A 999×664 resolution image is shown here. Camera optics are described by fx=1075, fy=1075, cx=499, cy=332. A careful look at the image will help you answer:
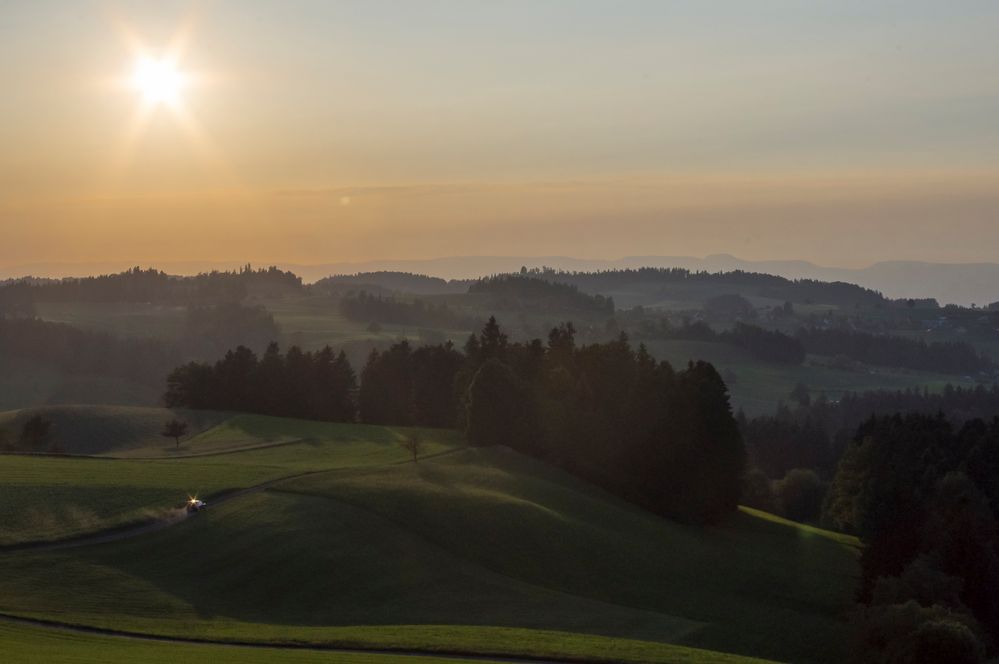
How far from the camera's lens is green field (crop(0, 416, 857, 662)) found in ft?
141

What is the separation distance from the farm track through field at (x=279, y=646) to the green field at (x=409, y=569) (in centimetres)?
41

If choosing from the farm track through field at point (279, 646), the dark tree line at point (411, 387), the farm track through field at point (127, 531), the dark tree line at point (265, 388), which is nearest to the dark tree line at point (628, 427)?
the dark tree line at point (411, 387)

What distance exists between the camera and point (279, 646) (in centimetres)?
3916

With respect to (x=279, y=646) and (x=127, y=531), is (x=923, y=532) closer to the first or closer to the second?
(x=279, y=646)

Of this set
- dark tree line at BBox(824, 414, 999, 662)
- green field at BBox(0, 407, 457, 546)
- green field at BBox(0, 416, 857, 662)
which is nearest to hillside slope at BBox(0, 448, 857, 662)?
green field at BBox(0, 416, 857, 662)

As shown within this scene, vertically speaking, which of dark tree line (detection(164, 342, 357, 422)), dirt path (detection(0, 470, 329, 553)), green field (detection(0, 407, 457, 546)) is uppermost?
dark tree line (detection(164, 342, 357, 422))

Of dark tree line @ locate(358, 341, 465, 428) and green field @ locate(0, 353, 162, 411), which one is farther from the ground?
dark tree line @ locate(358, 341, 465, 428)

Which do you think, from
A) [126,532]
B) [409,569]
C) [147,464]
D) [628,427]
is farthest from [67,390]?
[409,569]

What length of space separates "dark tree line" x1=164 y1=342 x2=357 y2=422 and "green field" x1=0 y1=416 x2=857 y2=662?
3663 cm

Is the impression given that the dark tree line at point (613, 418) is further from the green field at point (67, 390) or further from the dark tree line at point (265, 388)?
the green field at point (67, 390)

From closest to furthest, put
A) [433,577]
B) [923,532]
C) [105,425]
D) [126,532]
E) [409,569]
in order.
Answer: [433,577] → [409,569] → [126,532] → [923,532] → [105,425]

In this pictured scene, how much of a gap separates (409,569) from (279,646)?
1392 cm

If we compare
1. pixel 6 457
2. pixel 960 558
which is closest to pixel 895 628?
pixel 960 558

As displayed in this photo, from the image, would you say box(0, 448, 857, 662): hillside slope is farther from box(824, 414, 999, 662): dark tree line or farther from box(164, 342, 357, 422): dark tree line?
box(164, 342, 357, 422): dark tree line
